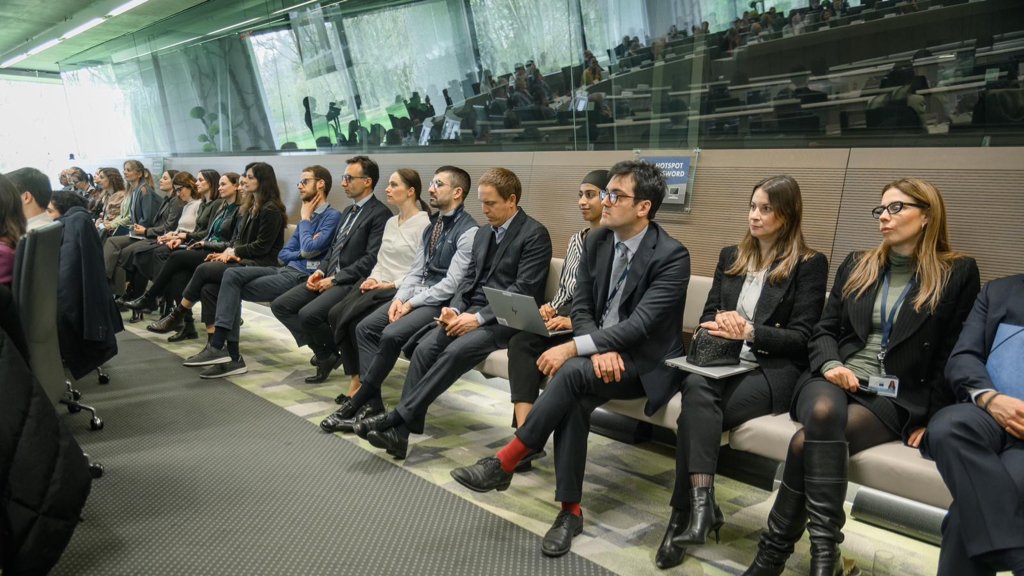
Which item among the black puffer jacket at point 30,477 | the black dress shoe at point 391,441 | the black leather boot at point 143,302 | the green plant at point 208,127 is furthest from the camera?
the green plant at point 208,127

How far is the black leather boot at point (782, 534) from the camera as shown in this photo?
2199mm

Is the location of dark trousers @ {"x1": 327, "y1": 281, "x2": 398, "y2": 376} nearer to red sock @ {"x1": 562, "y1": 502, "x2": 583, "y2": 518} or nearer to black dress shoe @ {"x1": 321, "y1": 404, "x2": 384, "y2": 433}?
black dress shoe @ {"x1": 321, "y1": 404, "x2": 384, "y2": 433}

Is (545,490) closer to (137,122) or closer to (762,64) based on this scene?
(762,64)

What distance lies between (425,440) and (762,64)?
2.53 meters

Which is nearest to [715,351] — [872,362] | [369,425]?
[872,362]

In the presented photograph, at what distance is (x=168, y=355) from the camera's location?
5.33 m

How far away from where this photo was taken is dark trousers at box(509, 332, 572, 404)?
3119 mm

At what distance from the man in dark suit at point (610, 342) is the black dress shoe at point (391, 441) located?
22.1 inches

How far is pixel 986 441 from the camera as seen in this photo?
1.94 meters

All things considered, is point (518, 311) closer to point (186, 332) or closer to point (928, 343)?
point (928, 343)

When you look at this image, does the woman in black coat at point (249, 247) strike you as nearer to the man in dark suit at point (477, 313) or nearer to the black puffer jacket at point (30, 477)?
the man in dark suit at point (477, 313)

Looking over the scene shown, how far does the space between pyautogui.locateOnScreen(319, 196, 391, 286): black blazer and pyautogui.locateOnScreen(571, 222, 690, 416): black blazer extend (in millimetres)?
2075

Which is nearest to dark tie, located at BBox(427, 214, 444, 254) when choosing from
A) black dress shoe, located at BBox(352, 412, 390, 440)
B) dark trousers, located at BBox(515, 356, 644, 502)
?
black dress shoe, located at BBox(352, 412, 390, 440)

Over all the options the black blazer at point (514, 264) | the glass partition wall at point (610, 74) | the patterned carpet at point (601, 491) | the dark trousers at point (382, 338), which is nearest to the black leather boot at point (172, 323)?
the patterned carpet at point (601, 491)
